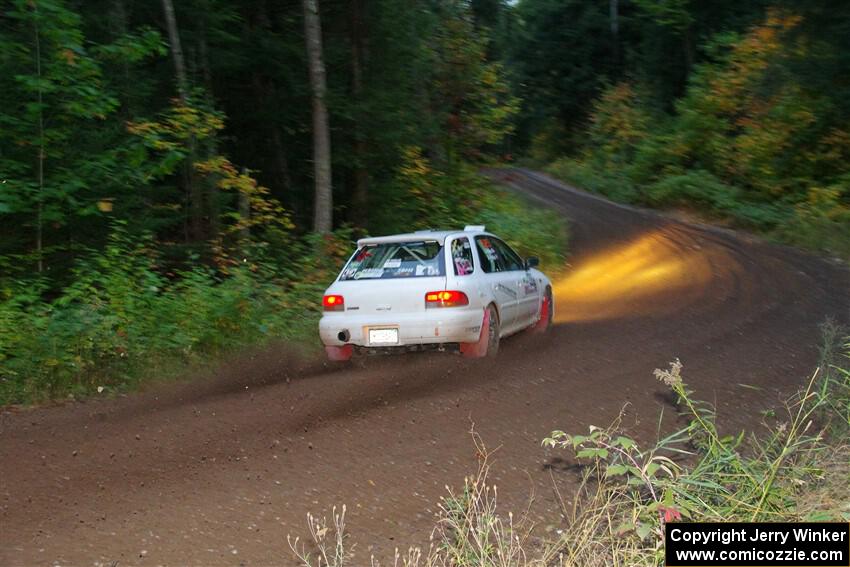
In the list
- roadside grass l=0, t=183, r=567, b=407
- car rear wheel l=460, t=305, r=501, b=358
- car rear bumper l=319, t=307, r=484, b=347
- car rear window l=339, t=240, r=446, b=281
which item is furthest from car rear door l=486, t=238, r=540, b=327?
roadside grass l=0, t=183, r=567, b=407

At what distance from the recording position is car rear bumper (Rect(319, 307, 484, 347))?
31.9ft

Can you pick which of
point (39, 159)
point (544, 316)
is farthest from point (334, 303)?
point (39, 159)

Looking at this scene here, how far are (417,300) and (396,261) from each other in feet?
2.37

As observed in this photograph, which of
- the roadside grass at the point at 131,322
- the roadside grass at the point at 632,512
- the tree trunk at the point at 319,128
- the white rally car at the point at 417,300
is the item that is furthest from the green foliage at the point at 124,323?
the roadside grass at the point at 632,512

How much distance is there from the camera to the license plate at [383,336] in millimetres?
9852

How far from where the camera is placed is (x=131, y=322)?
10.3 metres

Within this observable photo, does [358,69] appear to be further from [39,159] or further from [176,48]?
[39,159]

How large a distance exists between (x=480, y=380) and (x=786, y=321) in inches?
228

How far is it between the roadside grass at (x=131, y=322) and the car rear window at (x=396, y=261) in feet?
4.79

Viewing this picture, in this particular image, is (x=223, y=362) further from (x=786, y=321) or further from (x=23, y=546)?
(x=786, y=321)

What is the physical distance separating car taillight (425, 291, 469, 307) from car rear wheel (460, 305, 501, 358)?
508mm

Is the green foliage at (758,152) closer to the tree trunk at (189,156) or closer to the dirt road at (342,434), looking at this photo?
the dirt road at (342,434)

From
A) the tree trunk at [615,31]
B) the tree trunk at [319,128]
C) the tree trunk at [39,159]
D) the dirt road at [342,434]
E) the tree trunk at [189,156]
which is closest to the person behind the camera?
the dirt road at [342,434]

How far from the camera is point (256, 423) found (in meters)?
7.60
